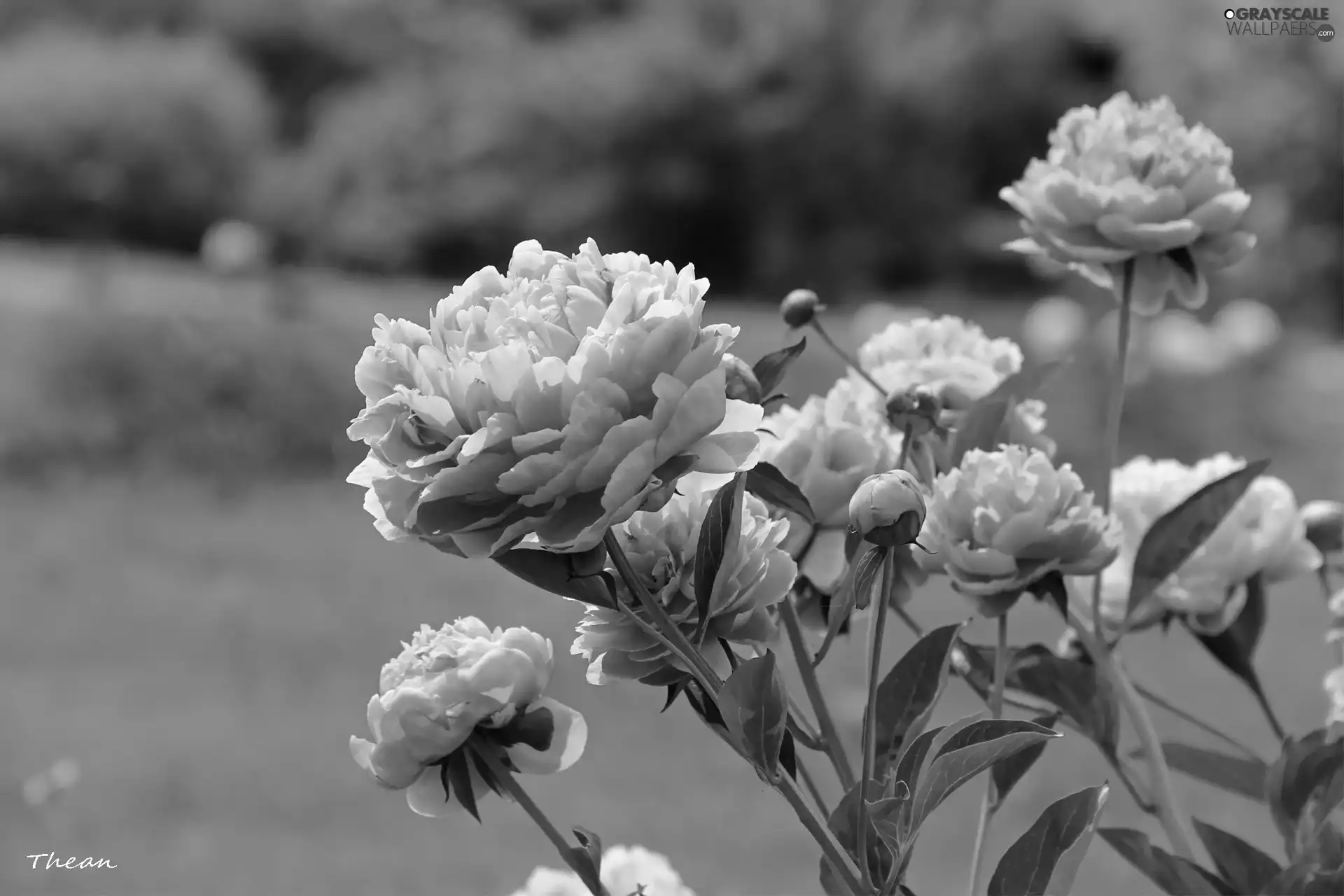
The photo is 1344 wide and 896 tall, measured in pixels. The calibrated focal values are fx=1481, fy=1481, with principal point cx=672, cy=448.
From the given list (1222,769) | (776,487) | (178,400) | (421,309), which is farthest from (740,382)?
(421,309)

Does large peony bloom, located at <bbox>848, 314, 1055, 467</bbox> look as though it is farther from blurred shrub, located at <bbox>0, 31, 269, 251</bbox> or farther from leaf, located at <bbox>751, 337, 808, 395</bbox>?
blurred shrub, located at <bbox>0, 31, 269, 251</bbox>

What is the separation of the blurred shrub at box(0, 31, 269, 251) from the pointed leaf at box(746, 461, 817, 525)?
5.64m

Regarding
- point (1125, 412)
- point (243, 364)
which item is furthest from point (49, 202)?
point (1125, 412)

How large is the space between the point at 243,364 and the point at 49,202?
98.4 inches

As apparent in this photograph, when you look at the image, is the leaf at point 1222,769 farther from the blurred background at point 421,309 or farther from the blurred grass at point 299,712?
the blurred grass at point 299,712

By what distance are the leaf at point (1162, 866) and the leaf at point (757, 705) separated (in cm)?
14

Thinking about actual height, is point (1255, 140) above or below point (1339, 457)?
above

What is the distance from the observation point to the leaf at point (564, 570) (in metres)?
0.26

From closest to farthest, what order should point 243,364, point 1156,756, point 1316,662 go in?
point 1156,756 < point 1316,662 < point 243,364

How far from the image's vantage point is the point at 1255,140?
15.7 ft

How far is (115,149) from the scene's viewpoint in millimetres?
5648

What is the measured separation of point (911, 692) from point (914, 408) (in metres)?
0.07

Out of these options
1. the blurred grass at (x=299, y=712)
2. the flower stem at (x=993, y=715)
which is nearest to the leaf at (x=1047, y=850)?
the flower stem at (x=993, y=715)

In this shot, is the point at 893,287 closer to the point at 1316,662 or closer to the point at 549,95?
the point at 549,95
